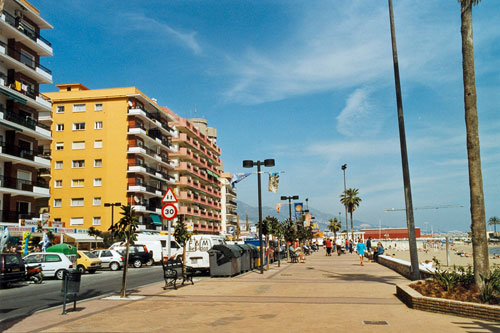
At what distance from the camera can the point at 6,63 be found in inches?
1444

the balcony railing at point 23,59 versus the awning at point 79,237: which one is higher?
the balcony railing at point 23,59

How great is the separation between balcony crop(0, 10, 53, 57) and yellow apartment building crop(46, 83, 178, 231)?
16021 millimetres

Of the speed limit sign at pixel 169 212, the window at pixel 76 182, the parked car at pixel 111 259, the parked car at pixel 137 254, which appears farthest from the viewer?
the window at pixel 76 182

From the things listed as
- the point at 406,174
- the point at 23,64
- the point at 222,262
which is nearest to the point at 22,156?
the point at 23,64

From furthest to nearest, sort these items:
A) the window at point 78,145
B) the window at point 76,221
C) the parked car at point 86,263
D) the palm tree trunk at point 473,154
A: the window at point 78,145 → the window at point 76,221 → the parked car at point 86,263 → the palm tree trunk at point 473,154

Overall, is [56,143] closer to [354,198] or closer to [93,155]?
[93,155]

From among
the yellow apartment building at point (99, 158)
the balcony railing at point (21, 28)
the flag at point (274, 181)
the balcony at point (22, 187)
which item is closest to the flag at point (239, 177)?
the flag at point (274, 181)

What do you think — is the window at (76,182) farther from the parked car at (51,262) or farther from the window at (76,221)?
the parked car at (51,262)

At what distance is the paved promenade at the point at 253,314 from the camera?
8.35m

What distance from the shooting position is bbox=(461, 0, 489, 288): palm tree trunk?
1050 centimetres

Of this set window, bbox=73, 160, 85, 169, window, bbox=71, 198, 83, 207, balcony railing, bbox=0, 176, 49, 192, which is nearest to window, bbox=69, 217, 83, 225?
window, bbox=71, 198, 83, 207

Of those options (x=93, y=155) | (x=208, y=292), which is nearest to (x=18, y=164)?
(x=93, y=155)

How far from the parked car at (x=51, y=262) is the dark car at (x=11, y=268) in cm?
316

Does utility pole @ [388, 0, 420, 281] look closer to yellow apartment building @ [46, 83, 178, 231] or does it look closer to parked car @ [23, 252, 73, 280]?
parked car @ [23, 252, 73, 280]
